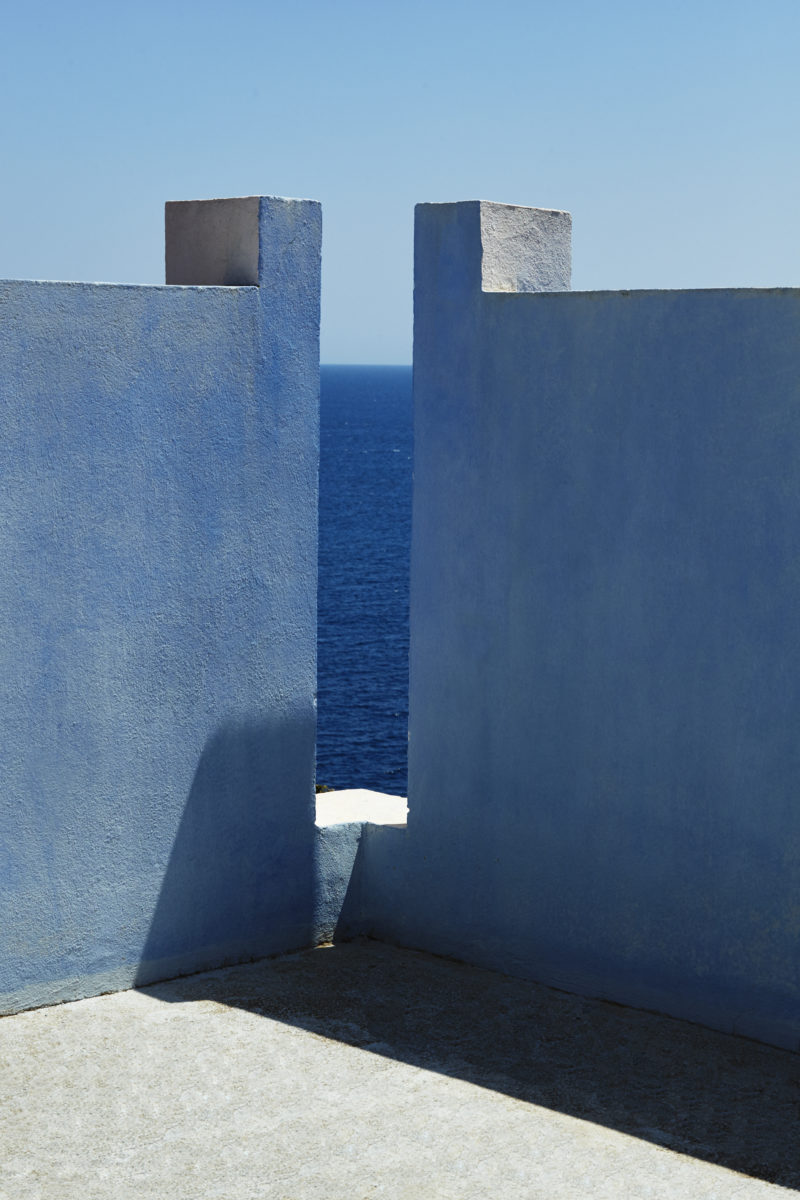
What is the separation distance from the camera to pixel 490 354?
22.9 feet

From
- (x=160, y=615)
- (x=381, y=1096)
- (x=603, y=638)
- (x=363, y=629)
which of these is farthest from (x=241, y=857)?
(x=363, y=629)

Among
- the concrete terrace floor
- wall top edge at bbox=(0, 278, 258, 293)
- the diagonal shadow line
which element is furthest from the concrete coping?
wall top edge at bbox=(0, 278, 258, 293)

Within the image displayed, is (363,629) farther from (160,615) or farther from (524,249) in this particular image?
(160,615)

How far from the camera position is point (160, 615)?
6.77m

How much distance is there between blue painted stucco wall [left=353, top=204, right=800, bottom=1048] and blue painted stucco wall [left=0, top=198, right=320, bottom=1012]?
66 centimetres

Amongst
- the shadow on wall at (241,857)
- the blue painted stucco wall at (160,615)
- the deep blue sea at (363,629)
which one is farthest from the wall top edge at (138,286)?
the deep blue sea at (363,629)

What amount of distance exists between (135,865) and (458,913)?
5.45ft

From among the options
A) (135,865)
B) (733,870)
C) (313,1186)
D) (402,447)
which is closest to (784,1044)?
(733,870)

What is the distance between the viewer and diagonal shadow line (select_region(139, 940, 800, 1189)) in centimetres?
552

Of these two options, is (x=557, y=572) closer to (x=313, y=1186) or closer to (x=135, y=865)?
(x=135, y=865)

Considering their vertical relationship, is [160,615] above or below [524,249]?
below

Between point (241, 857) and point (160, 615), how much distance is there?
52.8 inches

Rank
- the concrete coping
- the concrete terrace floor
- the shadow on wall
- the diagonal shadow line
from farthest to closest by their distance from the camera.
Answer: the concrete coping, the shadow on wall, the diagonal shadow line, the concrete terrace floor

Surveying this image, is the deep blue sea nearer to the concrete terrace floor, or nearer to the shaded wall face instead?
the shaded wall face
